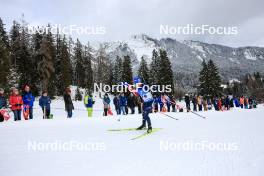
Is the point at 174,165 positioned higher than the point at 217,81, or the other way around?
the point at 217,81

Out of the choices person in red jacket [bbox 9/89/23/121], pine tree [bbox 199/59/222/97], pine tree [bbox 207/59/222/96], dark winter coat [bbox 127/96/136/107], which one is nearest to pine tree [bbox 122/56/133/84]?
pine tree [bbox 199/59/222/97]

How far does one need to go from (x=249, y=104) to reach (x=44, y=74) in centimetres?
3140

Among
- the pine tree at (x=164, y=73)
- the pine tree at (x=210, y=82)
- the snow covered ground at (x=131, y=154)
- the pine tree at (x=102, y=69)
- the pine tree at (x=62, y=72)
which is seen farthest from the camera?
the pine tree at (x=102, y=69)

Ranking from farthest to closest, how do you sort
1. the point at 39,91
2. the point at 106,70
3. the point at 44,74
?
1. the point at 106,70
2. the point at 39,91
3. the point at 44,74

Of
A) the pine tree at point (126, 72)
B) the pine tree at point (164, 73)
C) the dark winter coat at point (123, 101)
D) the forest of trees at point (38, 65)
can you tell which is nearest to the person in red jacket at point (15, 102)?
the dark winter coat at point (123, 101)

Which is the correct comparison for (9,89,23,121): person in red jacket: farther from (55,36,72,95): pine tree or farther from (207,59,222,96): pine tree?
(207,59,222,96): pine tree

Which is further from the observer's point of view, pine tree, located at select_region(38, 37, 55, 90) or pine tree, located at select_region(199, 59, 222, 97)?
pine tree, located at select_region(199, 59, 222, 97)

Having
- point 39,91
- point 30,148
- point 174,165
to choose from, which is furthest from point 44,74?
point 174,165

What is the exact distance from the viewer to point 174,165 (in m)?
5.46

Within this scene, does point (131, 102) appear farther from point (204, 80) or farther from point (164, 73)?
point (204, 80)

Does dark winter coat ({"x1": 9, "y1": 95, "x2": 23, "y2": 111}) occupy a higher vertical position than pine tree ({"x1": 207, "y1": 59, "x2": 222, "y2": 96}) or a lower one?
lower

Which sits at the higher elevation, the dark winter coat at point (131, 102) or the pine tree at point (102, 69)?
the pine tree at point (102, 69)

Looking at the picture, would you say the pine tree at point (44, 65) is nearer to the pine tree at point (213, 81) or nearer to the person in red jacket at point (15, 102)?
the pine tree at point (213, 81)

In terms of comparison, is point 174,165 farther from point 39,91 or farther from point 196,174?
point 39,91
